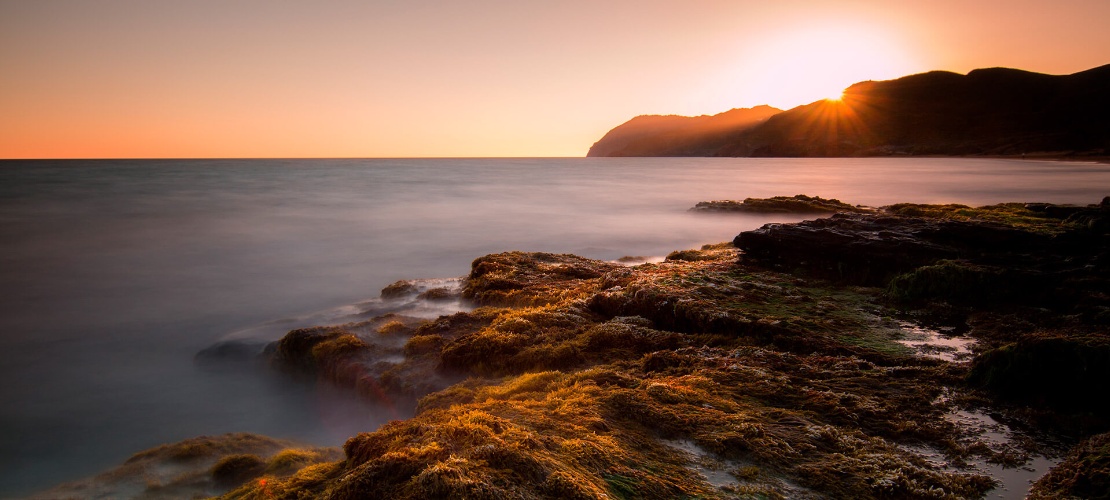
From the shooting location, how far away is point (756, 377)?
13.5 ft

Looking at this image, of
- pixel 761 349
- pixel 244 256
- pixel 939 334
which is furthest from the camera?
pixel 244 256

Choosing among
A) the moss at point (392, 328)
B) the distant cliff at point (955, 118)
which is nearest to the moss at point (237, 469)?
the moss at point (392, 328)

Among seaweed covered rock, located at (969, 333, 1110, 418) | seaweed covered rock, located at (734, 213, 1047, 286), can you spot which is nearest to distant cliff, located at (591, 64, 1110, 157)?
seaweed covered rock, located at (734, 213, 1047, 286)

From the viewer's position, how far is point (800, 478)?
2.87m

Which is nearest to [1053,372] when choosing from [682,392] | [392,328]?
[682,392]

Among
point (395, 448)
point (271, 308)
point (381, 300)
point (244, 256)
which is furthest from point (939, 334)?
point (244, 256)

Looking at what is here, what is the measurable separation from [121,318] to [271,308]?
2.82 metres

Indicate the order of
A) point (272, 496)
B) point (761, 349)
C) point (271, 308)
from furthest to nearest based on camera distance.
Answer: point (271, 308)
point (761, 349)
point (272, 496)

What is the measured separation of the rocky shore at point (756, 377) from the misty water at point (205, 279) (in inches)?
40.7

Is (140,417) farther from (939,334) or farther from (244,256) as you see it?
(244,256)

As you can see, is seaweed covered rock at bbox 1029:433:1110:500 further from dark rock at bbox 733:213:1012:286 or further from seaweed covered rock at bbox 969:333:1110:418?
dark rock at bbox 733:213:1012:286

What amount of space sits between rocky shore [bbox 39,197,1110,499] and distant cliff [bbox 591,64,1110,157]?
99861mm

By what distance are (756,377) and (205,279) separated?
563 inches

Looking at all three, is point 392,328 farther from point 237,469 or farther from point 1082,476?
point 1082,476
